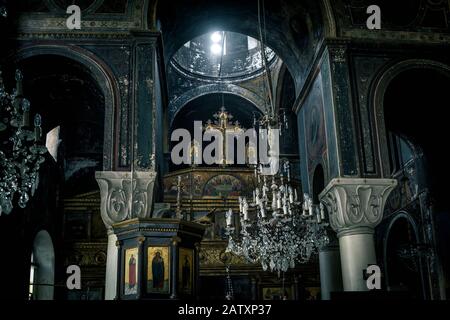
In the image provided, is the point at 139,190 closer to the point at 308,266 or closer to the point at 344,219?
the point at 344,219

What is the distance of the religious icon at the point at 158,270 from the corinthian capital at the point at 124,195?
2.73 ft

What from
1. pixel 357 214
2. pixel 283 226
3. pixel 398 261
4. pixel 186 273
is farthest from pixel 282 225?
pixel 398 261

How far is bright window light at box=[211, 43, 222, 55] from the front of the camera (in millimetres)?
21969

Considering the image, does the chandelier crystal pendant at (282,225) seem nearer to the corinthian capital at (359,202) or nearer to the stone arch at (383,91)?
the corinthian capital at (359,202)

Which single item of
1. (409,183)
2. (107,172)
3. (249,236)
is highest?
(409,183)

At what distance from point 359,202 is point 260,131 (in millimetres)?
3330

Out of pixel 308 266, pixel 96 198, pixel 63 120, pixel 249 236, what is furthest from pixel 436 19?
pixel 96 198

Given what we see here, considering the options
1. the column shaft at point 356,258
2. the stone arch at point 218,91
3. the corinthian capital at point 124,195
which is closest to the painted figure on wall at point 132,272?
the corinthian capital at point 124,195

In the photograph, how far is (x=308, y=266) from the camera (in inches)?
668

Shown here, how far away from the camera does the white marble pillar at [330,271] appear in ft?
38.8

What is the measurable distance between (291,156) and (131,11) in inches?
411

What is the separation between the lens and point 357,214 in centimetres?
983

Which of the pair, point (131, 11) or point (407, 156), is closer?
point (131, 11)
